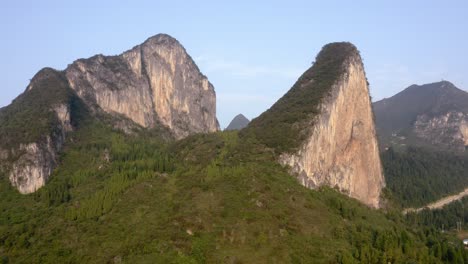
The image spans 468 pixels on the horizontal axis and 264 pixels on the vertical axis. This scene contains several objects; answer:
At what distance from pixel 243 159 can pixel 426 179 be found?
3637 inches

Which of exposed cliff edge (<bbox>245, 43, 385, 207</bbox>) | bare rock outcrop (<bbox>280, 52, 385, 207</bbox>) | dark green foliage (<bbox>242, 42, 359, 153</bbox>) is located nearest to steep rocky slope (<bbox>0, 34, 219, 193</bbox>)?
dark green foliage (<bbox>242, 42, 359, 153</bbox>)

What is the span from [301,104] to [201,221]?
166 ft

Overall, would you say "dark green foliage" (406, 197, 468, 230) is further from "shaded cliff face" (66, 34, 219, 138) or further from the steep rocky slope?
"shaded cliff face" (66, 34, 219, 138)

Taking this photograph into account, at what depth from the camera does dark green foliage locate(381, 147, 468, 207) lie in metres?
146

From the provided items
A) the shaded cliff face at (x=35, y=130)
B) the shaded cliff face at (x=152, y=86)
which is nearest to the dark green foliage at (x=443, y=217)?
the shaded cliff face at (x=35, y=130)

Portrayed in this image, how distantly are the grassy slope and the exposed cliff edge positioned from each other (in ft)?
21.8

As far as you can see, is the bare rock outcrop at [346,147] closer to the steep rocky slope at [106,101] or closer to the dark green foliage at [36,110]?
the steep rocky slope at [106,101]

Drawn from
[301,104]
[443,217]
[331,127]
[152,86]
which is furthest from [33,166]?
[443,217]

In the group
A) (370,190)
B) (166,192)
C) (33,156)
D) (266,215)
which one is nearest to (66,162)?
(33,156)

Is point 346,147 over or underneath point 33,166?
over

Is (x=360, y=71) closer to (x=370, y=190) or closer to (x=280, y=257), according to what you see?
(x=370, y=190)

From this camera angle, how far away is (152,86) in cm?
17125

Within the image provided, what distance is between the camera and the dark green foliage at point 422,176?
14585cm

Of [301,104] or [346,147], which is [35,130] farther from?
[346,147]
